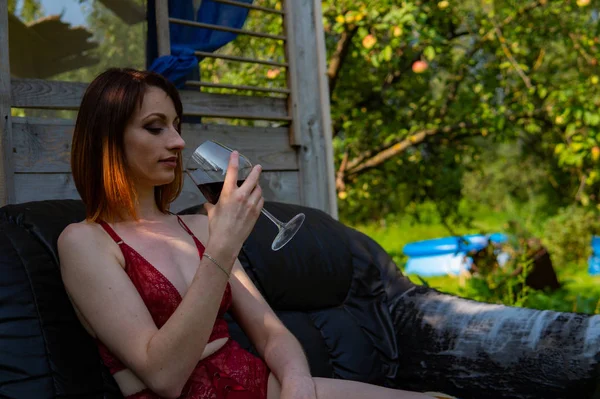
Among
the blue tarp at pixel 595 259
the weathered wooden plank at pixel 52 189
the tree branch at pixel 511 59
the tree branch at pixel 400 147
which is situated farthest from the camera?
the blue tarp at pixel 595 259

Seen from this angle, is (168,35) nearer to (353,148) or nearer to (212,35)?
(212,35)

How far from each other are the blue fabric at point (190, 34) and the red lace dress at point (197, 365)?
1550 millimetres

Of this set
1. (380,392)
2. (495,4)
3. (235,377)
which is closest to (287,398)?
(235,377)

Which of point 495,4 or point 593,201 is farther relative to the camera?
point 593,201

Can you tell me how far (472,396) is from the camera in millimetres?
2438

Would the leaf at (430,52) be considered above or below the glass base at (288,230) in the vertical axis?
above

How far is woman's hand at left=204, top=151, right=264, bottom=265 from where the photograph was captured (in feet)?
5.10

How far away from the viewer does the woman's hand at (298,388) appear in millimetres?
1715

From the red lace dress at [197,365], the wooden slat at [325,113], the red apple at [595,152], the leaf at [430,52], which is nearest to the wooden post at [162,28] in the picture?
the wooden slat at [325,113]

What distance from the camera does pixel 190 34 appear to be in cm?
356

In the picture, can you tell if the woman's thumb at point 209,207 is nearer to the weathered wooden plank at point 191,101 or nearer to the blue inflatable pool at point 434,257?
the weathered wooden plank at point 191,101

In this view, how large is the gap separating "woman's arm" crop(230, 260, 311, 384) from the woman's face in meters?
0.38

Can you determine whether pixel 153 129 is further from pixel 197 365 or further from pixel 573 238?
pixel 573 238

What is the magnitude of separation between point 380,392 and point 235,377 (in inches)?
15.0
